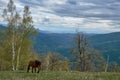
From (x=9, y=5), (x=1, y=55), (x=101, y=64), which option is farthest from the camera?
(x=101, y=64)

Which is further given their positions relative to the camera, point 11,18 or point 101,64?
point 101,64

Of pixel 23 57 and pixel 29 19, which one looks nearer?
pixel 29 19

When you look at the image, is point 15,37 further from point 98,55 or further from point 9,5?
point 98,55

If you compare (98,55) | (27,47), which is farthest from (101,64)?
(27,47)

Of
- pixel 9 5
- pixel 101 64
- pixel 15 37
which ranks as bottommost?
pixel 101 64

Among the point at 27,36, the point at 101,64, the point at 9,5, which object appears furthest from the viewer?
the point at 101,64

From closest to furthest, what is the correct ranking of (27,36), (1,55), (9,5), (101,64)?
(9,5) < (27,36) < (1,55) < (101,64)

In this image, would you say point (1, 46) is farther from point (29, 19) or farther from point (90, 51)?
point (90, 51)

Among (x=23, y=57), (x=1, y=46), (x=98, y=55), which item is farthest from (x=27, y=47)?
(x=98, y=55)

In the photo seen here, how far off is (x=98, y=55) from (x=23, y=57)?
2707 cm

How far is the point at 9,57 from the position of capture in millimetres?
88500

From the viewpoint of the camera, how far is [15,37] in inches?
3231

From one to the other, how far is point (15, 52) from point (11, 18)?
1073cm

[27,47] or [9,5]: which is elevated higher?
[9,5]
